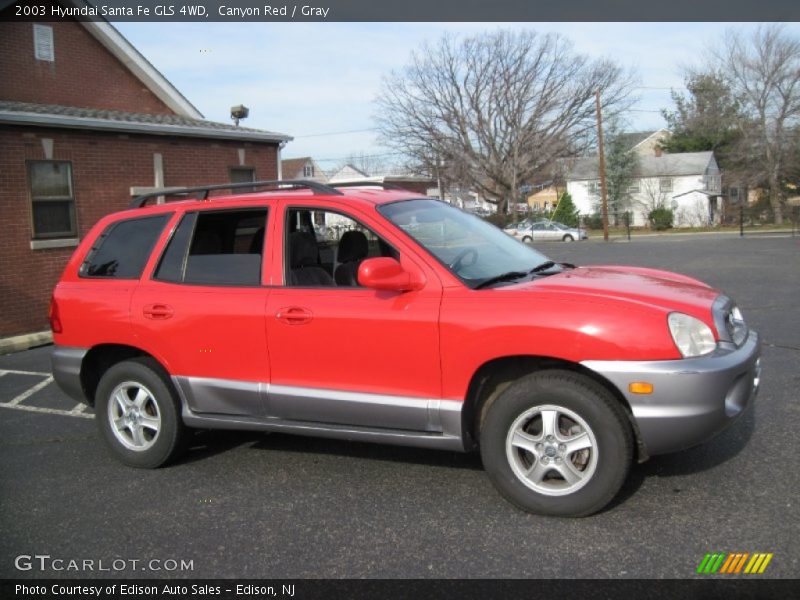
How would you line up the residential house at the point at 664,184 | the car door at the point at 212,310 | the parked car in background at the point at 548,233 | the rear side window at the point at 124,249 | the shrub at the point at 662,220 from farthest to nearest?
the residential house at the point at 664,184 < the shrub at the point at 662,220 < the parked car in background at the point at 548,233 < the rear side window at the point at 124,249 < the car door at the point at 212,310

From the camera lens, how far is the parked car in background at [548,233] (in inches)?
1686

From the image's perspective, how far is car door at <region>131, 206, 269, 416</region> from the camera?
4.49 meters

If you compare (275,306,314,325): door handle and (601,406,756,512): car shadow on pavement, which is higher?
(275,306,314,325): door handle

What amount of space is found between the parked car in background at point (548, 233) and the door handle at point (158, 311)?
3889 cm

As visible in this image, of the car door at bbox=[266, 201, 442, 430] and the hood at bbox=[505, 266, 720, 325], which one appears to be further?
the car door at bbox=[266, 201, 442, 430]

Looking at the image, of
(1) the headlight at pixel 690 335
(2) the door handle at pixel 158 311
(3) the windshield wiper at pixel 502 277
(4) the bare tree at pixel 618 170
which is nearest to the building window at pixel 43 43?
(2) the door handle at pixel 158 311

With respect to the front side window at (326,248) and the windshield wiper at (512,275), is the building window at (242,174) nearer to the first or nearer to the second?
the front side window at (326,248)

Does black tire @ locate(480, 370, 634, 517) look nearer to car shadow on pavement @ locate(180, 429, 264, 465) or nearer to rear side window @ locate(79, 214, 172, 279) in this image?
car shadow on pavement @ locate(180, 429, 264, 465)

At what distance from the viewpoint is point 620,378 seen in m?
3.56

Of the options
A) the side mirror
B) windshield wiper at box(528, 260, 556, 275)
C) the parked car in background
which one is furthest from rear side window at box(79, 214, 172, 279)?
the parked car in background

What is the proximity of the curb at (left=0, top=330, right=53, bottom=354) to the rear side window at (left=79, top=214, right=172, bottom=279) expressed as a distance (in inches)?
244
